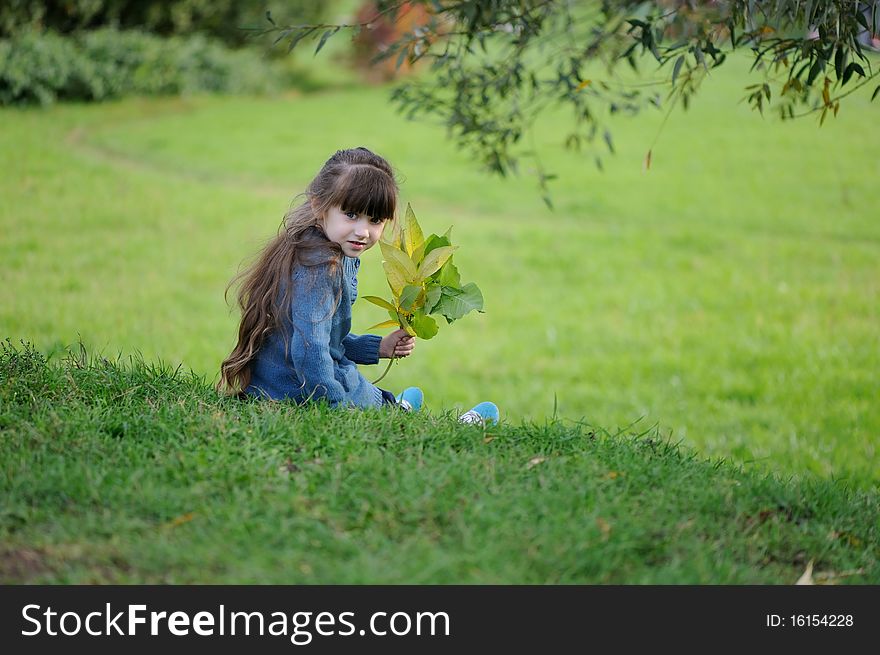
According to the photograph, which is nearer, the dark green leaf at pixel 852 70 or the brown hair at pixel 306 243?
the dark green leaf at pixel 852 70

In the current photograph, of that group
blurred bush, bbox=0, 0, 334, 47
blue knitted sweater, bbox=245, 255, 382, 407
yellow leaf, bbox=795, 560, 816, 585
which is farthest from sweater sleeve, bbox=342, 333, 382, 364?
blurred bush, bbox=0, 0, 334, 47

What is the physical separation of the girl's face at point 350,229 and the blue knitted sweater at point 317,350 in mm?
81

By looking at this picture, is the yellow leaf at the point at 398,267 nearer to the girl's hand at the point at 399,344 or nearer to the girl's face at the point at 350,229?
the girl's face at the point at 350,229

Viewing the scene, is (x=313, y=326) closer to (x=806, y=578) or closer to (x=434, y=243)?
(x=434, y=243)

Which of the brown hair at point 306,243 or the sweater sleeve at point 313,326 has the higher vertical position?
the brown hair at point 306,243

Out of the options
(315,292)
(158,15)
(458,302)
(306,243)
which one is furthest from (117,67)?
(458,302)

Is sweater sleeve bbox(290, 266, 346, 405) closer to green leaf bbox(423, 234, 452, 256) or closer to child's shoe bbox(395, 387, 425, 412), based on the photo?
green leaf bbox(423, 234, 452, 256)

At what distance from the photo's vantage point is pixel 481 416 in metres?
4.00

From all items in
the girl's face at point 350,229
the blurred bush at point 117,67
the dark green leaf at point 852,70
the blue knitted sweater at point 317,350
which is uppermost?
the blurred bush at point 117,67

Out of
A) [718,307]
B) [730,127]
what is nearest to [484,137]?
[718,307]

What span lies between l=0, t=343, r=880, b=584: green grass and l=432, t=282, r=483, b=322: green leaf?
0.43 meters

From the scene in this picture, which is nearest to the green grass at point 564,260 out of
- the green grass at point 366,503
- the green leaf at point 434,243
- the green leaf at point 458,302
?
the green leaf at point 434,243

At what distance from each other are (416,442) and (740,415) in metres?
4.38

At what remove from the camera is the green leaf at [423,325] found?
373 centimetres
